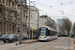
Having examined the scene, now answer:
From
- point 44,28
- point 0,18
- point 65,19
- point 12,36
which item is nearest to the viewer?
point 12,36

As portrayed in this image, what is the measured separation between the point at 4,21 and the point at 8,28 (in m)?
4.64

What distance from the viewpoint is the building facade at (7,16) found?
47.2m

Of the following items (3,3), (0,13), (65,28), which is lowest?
(65,28)

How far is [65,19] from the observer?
317ft

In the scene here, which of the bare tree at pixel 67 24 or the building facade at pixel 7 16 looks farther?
the bare tree at pixel 67 24

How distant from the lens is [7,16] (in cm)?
5116

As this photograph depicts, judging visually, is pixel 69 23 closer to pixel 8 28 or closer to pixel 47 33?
pixel 8 28

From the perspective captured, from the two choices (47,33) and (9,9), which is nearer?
(47,33)

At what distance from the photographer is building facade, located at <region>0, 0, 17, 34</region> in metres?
47.2

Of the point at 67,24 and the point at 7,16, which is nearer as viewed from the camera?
the point at 7,16

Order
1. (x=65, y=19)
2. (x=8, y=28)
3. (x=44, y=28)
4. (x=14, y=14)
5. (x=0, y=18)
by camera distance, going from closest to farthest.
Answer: (x=44, y=28) → (x=0, y=18) → (x=8, y=28) → (x=14, y=14) → (x=65, y=19)

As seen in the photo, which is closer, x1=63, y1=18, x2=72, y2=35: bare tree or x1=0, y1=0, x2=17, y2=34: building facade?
x1=0, y1=0, x2=17, y2=34: building facade

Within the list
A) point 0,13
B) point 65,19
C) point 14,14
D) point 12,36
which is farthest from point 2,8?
point 65,19

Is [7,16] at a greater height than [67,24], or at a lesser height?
greater
